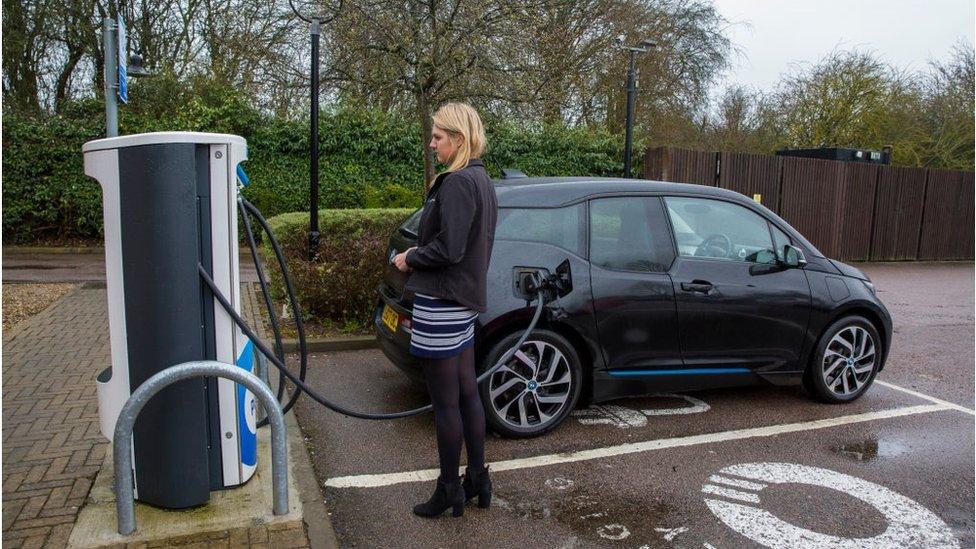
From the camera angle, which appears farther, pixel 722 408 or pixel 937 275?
pixel 937 275

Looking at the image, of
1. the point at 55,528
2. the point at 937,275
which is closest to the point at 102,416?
the point at 55,528

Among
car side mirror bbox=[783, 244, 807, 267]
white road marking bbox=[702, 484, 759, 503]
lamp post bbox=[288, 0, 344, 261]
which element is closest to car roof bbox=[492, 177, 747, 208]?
car side mirror bbox=[783, 244, 807, 267]

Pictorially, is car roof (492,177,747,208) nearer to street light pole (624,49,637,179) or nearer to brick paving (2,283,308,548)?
brick paving (2,283,308,548)

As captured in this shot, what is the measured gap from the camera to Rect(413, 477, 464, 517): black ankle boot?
3246mm

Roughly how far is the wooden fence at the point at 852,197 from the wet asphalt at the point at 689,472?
416 inches

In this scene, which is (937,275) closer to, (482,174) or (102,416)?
(482,174)

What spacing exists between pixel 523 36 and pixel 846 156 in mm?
9604

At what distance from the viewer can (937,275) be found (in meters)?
15.3

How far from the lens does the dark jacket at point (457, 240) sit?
2980 millimetres

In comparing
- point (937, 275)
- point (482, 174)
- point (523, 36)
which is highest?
point (523, 36)

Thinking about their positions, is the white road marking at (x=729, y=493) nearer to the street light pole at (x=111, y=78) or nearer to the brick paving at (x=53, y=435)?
the brick paving at (x=53, y=435)

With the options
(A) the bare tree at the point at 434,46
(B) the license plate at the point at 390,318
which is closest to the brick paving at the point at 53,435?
(B) the license plate at the point at 390,318

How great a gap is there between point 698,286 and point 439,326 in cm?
222

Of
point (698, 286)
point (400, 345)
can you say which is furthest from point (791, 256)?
point (400, 345)
